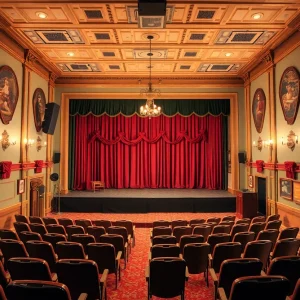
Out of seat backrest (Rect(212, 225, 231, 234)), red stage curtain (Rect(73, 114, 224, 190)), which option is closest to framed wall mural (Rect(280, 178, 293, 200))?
seat backrest (Rect(212, 225, 231, 234))

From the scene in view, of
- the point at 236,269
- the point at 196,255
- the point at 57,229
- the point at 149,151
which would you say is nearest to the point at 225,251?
the point at 196,255

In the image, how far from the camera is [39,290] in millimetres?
2668

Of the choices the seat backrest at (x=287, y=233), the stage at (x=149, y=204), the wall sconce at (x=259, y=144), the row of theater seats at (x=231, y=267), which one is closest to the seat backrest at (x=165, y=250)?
the row of theater seats at (x=231, y=267)

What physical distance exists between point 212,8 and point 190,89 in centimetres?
646

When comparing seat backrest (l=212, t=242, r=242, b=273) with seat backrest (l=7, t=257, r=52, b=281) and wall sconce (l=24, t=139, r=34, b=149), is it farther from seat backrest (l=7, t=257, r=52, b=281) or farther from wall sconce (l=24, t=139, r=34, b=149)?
wall sconce (l=24, t=139, r=34, b=149)

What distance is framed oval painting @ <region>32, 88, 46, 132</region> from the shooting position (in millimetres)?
11516

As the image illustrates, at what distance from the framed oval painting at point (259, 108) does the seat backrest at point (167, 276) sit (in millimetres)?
8865

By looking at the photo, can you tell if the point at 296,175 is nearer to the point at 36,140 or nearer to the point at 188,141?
the point at 188,141

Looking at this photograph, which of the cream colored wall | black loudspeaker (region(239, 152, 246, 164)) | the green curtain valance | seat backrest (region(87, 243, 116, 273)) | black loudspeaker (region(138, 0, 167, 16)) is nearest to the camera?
seat backrest (region(87, 243, 116, 273))

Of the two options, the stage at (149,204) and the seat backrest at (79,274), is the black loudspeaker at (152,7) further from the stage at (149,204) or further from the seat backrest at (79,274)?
the stage at (149,204)

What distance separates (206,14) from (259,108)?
16.6 feet

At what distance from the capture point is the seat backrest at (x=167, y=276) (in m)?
3.94

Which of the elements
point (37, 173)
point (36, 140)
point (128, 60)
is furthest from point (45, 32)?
point (37, 173)

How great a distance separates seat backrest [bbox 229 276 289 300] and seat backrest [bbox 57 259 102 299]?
166cm
